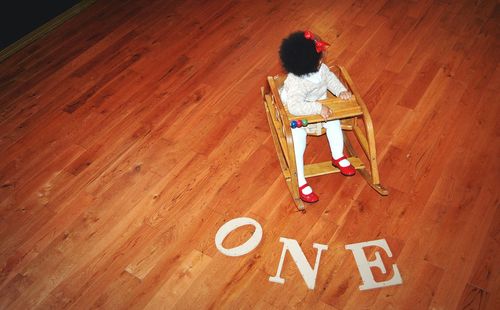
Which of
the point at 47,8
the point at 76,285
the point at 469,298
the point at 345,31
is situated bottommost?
the point at 469,298

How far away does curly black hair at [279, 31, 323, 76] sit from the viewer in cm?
Answer: 170

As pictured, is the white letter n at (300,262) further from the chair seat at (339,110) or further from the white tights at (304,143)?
the chair seat at (339,110)

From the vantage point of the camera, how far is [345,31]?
9.96 ft

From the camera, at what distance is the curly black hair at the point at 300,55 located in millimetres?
1699

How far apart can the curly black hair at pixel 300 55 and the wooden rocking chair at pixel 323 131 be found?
6.6 inches

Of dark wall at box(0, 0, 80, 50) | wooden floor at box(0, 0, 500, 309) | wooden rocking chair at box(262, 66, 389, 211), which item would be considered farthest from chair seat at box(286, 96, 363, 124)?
dark wall at box(0, 0, 80, 50)

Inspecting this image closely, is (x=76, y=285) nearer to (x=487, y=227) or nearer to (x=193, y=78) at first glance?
(x=193, y=78)

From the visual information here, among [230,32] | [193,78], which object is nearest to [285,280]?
[193,78]

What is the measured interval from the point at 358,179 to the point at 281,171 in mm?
418

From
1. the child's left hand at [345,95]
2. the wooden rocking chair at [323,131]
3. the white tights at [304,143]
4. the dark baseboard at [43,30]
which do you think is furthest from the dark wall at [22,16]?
the child's left hand at [345,95]

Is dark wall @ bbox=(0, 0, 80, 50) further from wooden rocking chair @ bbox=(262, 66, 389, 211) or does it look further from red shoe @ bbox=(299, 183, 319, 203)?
red shoe @ bbox=(299, 183, 319, 203)

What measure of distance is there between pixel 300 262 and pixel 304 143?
0.57m

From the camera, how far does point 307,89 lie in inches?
71.2

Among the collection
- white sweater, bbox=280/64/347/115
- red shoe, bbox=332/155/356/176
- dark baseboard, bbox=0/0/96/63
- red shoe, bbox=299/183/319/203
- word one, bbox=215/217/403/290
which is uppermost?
white sweater, bbox=280/64/347/115
